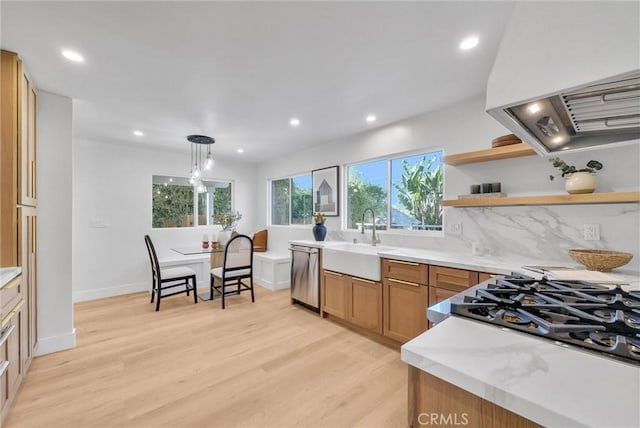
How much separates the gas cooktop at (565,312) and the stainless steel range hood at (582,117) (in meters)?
0.67

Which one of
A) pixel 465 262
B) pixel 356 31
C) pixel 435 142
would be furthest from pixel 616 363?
pixel 435 142

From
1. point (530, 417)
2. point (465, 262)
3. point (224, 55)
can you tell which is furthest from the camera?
point (465, 262)

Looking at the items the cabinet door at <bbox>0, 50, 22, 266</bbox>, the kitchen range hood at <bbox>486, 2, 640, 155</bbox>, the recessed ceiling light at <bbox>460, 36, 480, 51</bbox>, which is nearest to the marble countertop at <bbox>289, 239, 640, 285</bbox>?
the kitchen range hood at <bbox>486, 2, 640, 155</bbox>

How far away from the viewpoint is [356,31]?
1.71 m

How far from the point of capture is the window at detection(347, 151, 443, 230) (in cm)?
312

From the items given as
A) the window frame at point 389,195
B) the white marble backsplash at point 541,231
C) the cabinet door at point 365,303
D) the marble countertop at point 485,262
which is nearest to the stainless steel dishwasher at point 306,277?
the cabinet door at point 365,303

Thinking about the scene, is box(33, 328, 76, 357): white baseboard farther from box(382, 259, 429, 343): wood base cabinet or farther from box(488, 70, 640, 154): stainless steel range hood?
box(488, 70, 640, 154): stainless steel range hood

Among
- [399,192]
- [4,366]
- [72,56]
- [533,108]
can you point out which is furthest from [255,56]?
[4,366]

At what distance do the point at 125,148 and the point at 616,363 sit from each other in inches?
222

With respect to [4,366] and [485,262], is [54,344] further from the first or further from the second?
[485,262]

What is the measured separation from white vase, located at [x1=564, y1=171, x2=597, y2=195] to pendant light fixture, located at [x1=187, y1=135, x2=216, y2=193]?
3940 millimetres

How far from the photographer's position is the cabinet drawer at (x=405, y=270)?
7.84 ft

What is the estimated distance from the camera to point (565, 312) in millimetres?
934

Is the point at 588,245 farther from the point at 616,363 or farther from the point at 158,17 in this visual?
the point at 158,17
